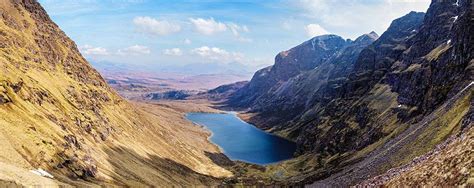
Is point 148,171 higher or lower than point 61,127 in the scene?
lower

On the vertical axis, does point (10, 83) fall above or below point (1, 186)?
above

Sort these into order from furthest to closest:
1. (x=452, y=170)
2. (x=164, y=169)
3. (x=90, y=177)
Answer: (x=164, y=169) → (x=90, y=177) → (x=452, y=170)

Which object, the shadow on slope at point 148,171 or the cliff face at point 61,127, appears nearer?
the cliff face at point 61,127

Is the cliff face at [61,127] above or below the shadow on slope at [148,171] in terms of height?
above

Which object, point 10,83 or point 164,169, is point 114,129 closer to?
point 164,169

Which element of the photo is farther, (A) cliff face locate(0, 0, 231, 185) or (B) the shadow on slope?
(B) the shadow on slope

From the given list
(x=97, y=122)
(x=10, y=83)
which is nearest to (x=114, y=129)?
(x=97, y=122)

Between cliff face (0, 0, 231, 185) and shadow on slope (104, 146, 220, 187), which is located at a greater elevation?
cliff face (0, 0, 231, 185)

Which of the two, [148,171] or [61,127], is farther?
[148,171]
